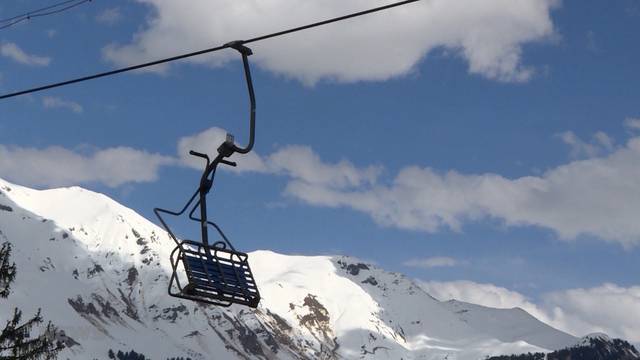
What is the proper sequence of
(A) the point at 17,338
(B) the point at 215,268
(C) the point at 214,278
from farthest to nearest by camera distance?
(A) the point at 17,338, (B) the point at 215,268, (C) the point at 214,278

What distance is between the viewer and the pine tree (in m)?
38.8

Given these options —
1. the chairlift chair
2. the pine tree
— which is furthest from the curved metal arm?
the pine tree

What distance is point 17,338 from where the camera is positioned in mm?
39062

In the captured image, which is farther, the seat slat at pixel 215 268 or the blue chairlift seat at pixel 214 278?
the seat slat at pixel 215 268

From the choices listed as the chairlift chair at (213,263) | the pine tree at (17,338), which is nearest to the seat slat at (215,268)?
the chairlift chair at (213,263)

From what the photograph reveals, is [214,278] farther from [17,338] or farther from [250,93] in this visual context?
[17,338]

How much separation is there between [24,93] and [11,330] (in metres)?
22.7

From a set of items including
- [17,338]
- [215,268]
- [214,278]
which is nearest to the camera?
[214,278]

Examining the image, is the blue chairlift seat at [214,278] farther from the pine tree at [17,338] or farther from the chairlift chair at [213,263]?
the pine tree at [17,338]

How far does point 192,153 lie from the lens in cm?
1722

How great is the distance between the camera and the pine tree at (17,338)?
3881 cm

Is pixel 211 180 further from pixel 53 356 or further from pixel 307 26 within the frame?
pixel 53 356

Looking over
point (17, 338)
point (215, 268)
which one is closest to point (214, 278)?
point (215, 268)

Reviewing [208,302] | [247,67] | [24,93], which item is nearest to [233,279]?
[208,302]
